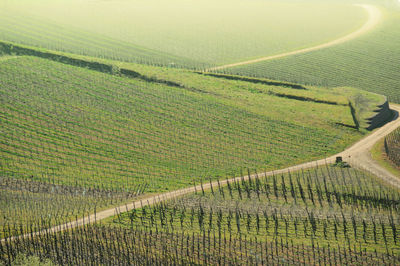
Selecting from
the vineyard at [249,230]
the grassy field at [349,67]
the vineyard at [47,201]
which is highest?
the grassy field at [349,67]

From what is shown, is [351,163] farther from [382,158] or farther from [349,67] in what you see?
[349,67]

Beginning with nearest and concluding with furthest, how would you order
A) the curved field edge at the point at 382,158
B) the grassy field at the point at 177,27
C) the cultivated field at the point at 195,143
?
1. the cultivated field at the point at 195,143
2. the curved field edge at the point at 382,158
3. the grassy field at the point at 177,27

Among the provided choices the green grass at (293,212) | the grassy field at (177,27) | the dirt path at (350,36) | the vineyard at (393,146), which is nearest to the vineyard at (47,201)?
the green grass at (293,212)

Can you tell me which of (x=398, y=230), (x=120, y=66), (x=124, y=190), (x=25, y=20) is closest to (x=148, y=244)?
(x=124, y=190)

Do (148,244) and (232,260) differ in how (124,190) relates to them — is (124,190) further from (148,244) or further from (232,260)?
(232,260)

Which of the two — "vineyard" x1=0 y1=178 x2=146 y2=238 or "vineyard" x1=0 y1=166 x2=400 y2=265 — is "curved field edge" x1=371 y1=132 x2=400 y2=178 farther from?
"vineyard" x1=0 y1=178 x2=146 y2=238

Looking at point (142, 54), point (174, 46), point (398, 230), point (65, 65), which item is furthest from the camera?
point (174, 46)

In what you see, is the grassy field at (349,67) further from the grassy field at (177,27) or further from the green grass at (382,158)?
the green grass at (382,158)

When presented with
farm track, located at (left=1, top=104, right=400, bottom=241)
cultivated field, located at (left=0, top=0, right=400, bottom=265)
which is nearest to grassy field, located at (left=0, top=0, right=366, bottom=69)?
cultivated field, located at (left=0, top=0, right=400, bottom=265)
